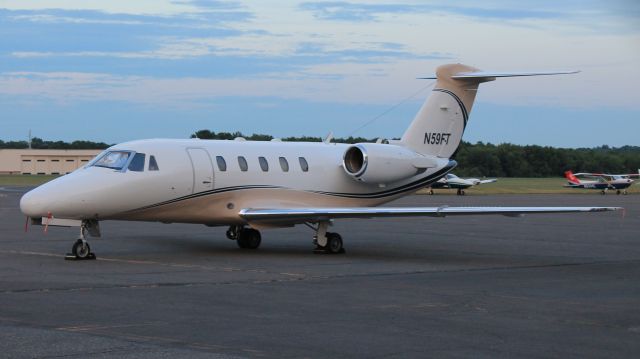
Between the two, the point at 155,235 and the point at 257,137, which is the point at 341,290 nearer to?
the point at 155,235

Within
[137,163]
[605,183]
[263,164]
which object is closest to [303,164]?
[263,164]

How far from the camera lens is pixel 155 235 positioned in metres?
27.2

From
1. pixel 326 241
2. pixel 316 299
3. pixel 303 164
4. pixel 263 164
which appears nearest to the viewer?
pixel 316 299

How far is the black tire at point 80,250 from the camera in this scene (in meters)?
19.1

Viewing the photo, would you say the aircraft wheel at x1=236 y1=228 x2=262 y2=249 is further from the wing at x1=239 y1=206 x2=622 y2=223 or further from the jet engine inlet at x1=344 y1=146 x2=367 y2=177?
the jet engine inlet at x1=344 y1=146 x2=367 y2=177

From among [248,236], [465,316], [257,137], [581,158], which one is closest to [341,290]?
[465,316]

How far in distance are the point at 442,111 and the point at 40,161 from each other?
291 ft

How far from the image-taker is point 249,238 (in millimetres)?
22859

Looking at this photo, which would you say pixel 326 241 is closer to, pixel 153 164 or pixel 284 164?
pixel 284 164

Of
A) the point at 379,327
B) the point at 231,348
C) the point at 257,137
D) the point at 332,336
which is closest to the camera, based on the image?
the point at 231,348

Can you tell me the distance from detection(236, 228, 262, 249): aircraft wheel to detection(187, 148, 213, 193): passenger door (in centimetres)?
203

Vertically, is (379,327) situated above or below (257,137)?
below

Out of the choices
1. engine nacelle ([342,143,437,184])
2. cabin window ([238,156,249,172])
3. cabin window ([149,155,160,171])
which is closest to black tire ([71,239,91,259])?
cabin window ([149,155,160,171])

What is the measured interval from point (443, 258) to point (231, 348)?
11779mm
